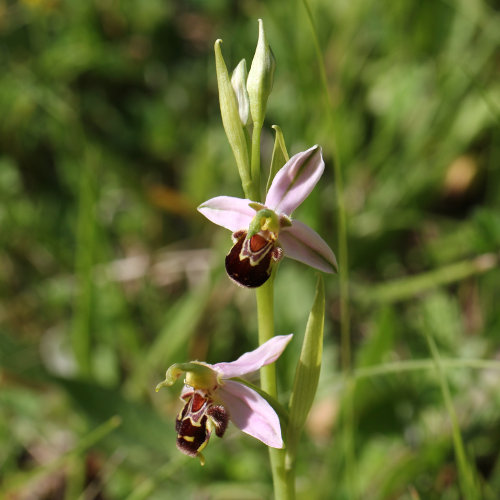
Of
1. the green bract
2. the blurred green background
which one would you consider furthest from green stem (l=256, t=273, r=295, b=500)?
the blurred green background

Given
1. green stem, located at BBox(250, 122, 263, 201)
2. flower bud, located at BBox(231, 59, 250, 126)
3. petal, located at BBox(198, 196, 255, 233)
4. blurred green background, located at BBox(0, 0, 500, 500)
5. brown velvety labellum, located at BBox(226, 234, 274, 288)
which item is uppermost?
flower bud, located at BBox(231, 59, 250, 126)

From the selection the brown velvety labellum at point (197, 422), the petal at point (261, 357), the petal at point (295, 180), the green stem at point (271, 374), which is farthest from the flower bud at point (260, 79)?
the brown velvety labellum at point (197, 422)

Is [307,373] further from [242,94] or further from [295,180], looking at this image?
[242,94]

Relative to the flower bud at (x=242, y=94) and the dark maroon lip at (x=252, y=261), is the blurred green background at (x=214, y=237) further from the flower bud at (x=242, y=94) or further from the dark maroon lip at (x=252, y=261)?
the flower bud at (x=242, y=94)

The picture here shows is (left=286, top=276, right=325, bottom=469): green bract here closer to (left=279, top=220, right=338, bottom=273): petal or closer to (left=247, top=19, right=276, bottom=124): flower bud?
(left=279, top=220, right=338, bottom=273): petal

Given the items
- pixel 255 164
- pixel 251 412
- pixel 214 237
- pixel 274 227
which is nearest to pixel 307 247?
pixel 274 227

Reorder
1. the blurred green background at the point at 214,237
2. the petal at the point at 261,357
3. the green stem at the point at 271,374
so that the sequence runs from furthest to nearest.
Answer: the blurred green background at the point at 214,237 < the green stem at the point at 271,374 < the petal at the point at 261,357
